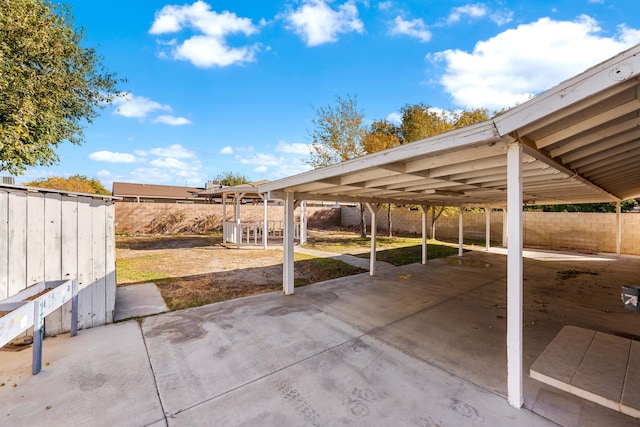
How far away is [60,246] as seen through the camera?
10.7 feet

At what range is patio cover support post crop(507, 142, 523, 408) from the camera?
212 centimetres

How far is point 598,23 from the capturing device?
6.51 meters

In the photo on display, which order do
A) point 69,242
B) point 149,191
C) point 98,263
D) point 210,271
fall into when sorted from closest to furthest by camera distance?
point 69,242 < point 98,263 < point 210,271 < point 149,191

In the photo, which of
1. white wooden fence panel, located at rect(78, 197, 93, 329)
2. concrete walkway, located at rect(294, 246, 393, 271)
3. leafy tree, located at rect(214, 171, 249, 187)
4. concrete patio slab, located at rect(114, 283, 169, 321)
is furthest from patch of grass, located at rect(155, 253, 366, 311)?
leafy tree, located at rect(214, 171, 249, 187)

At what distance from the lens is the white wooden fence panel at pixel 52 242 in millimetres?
3158

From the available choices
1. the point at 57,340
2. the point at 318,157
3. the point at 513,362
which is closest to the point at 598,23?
the point at 513,362

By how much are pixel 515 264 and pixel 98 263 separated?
4.86 m

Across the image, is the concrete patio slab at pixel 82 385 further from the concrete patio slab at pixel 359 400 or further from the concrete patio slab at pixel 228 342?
the concrete patio slab at pixel 359 400

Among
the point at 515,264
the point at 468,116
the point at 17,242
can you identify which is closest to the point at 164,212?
the point at 17,242

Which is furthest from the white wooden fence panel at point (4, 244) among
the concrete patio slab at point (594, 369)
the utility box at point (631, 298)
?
the utility box at point (631, 298)

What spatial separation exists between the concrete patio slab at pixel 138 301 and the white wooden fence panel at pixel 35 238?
123 cm

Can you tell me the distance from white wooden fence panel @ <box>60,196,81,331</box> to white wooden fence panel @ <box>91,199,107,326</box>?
0.66 ft

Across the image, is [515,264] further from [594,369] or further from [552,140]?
[594,369]

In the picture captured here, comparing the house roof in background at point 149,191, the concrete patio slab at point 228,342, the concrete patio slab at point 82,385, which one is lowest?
the concrete patio slab at point 228,342
